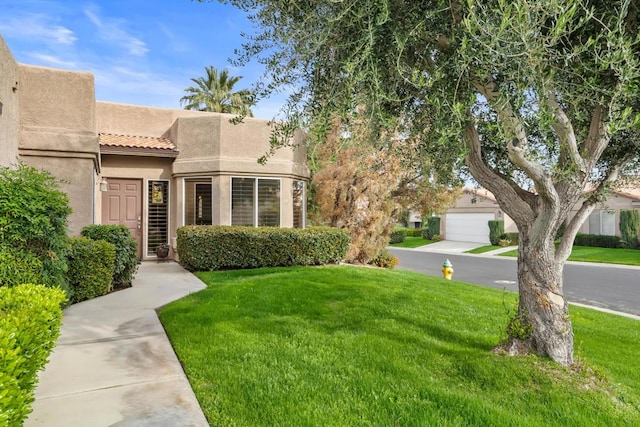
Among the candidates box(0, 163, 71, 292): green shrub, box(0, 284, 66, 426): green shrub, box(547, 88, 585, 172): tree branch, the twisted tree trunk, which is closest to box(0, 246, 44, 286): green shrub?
box(0, 163, 71, 292): green shrub

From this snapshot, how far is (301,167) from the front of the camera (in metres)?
15.0

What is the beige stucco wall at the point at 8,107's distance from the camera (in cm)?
712

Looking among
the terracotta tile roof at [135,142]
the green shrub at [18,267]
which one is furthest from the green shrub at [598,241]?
the green shrub at [18,267]

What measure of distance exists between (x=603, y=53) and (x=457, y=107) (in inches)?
61.7

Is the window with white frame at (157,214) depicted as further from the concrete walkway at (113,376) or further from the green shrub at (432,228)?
the green shrub at (432,228)

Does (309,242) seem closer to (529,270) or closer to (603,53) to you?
(529,270)

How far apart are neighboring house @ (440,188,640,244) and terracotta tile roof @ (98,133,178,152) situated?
19609 millimetres

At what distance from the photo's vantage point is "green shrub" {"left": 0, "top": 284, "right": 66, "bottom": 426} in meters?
2.23

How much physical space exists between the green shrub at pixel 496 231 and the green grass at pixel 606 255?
3.80 metres

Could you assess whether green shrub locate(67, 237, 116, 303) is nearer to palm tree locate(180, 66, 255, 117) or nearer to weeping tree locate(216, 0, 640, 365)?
weeping tree locate(216, 0, 640, 365)

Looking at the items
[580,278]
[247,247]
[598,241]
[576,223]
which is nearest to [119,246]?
[247,247]

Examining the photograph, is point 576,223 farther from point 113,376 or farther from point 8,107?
point 8,107

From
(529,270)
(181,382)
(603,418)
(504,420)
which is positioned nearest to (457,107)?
(529,270)

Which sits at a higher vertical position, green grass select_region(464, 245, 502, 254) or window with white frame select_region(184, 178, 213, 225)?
window with white frame select_region(184, 178, 213, 225)
